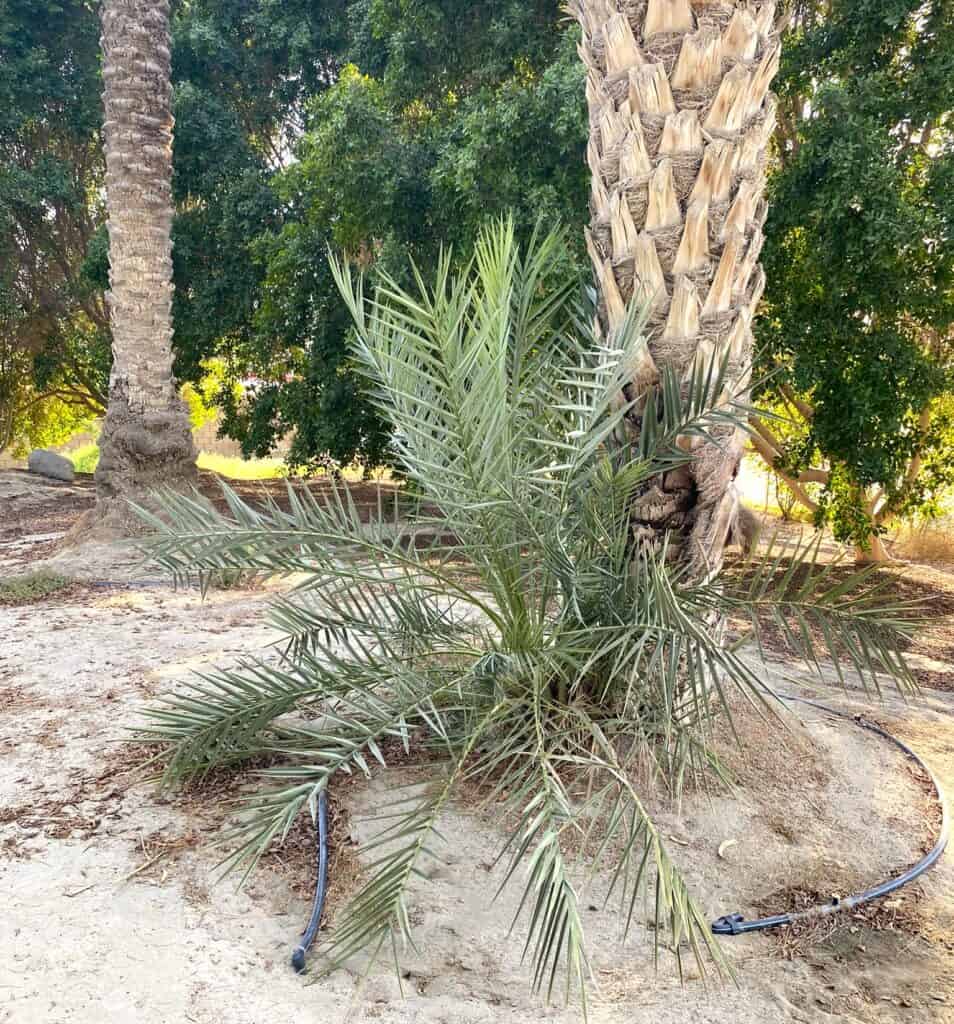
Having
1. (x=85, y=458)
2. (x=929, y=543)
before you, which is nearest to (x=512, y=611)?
(x=929, y=543)

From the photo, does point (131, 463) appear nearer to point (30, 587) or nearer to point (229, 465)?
point (30, 587)

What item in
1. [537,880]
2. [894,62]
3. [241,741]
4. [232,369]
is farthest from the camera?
[232,369]

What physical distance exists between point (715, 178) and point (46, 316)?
11349 millimetres

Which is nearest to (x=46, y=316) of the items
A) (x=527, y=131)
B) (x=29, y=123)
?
(x=29, y=123)

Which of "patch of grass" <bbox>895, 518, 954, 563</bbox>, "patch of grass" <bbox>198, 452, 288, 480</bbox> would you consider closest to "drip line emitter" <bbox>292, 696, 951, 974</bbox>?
"patch of grass" <bbox>895, 518, 954, 563</bbox>

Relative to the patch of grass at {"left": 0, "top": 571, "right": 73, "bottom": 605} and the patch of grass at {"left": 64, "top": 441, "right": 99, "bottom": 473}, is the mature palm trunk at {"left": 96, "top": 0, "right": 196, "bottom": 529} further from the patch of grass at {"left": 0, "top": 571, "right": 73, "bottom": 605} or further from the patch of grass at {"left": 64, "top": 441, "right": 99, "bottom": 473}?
the patch of grass at {"left": 64, "top": 441, "right": 99, "bottom": 473}

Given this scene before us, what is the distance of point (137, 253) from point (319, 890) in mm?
5521

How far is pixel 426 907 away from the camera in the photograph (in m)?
2.23

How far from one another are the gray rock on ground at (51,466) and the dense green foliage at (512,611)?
11556 millimetres

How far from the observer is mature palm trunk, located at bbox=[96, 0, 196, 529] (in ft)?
20.9

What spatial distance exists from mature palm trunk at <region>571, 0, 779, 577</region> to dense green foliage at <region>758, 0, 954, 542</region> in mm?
2803

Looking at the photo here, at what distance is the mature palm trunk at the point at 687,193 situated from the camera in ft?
8.96

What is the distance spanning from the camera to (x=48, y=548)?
6895 millimetres

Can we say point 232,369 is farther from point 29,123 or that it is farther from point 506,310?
point 506,310
